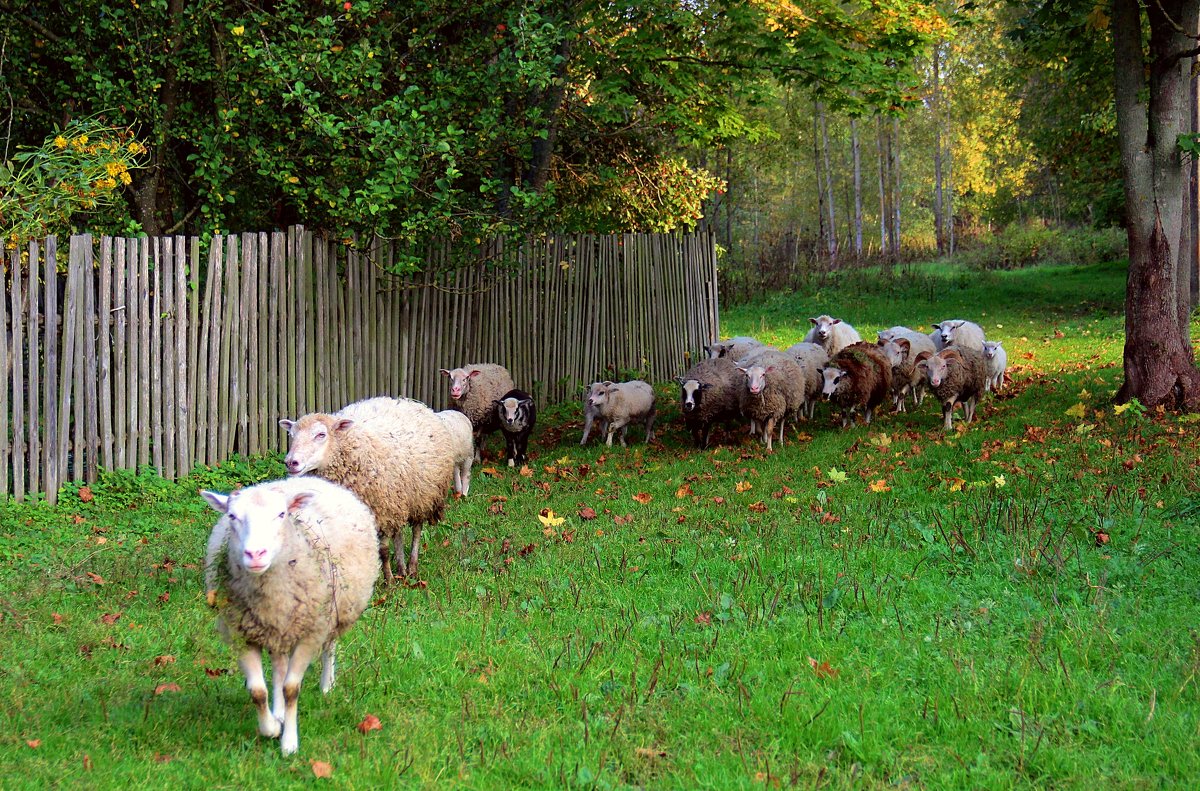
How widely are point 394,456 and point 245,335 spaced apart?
3822 millimetres

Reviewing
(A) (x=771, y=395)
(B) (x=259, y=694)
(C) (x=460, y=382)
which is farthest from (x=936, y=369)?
(B) (x=259, y=694)

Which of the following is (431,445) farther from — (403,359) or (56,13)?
(56,13)

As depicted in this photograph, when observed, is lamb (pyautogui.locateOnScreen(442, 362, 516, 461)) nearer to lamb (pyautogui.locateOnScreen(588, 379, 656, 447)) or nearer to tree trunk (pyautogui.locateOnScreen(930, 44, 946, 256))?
lamb (pyautogui.locateOnScreen(588, 379, 656, 447))

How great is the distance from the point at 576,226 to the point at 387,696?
12.4m

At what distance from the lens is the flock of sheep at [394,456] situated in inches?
182

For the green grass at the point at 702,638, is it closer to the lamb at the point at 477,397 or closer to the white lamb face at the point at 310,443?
the white lamb face at the point at 310,443

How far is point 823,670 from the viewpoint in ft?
16.3

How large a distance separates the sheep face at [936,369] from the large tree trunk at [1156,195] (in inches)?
76.9

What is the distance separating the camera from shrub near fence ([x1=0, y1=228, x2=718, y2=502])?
8961 mm

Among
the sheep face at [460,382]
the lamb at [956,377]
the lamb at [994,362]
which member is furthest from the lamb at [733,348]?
the sheep face at [460,382]

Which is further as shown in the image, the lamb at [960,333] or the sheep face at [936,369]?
the lamb at [960,333]

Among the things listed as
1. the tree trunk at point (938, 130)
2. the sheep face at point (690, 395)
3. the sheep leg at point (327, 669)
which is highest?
the tree trunk at point (938, 130)

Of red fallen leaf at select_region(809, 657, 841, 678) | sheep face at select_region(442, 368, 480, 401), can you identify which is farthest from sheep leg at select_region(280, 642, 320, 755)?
sheep face at select_region(442, 368, 480, 401)

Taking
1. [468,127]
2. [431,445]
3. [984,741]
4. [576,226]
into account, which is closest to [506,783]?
[984,741]
